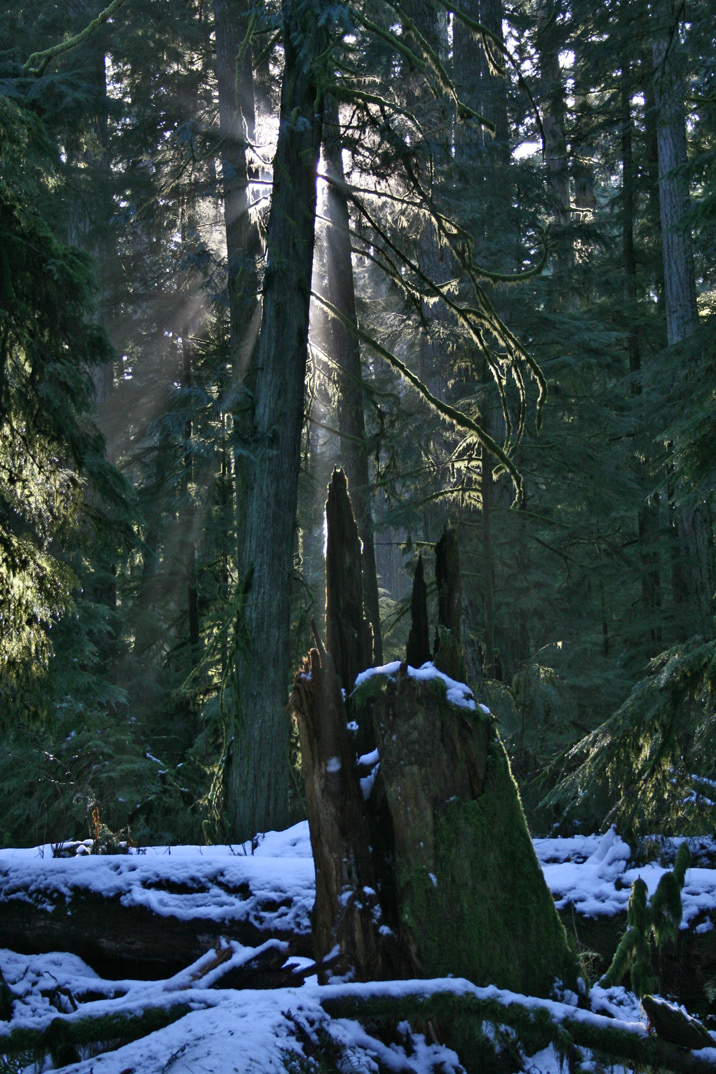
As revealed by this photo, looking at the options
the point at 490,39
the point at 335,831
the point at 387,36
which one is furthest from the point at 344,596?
the point at 490,39

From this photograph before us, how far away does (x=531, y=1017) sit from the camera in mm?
2562

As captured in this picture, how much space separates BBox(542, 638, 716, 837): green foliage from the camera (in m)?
4.07

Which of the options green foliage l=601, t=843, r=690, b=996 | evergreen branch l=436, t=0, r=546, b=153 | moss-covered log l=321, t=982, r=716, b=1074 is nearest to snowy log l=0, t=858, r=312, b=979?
moss-covered log l=321, t=982, r=716, b=1074

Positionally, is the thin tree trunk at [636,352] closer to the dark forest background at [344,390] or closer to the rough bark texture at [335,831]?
the dark forest background at [344,390]

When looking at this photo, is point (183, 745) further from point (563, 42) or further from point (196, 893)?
point (563, 42)

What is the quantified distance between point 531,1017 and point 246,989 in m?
1.16

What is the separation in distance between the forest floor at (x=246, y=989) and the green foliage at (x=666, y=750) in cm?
33

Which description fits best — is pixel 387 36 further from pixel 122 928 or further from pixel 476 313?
pixel 122 928

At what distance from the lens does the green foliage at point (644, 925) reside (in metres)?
2.71

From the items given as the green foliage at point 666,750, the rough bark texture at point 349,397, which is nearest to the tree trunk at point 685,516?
the rough bark texture at point 349,397

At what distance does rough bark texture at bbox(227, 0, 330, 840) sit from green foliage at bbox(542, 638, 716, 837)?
146 inches

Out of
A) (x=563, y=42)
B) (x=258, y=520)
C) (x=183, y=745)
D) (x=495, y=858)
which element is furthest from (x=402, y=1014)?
(x=563, y=42)

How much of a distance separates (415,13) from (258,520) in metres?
9.57

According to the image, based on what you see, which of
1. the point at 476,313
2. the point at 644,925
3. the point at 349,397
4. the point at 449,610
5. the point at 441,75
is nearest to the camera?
the point at 644,925
